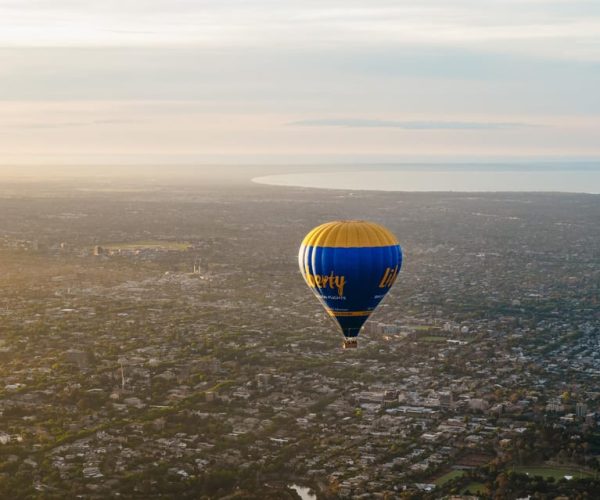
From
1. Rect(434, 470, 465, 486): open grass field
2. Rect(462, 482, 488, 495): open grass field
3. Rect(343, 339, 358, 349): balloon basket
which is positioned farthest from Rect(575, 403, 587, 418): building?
Rect(343, 339, 358, 349): balloon basket

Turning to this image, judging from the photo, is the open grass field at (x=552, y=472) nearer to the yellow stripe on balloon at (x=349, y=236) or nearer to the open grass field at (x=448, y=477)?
the open grass field at (x=448, y=477)

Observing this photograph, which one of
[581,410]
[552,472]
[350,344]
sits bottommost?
[552,472]

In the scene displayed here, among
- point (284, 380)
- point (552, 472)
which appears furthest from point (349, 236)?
point (284, 380)

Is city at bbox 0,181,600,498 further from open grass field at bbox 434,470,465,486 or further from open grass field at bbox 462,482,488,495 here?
open grass field at bbox 434,470,465,486

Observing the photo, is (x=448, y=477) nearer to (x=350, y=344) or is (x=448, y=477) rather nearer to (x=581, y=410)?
(x=350, y=344)

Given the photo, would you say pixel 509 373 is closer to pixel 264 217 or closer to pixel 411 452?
pixel 411 452

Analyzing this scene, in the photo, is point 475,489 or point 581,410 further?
point 581,410
